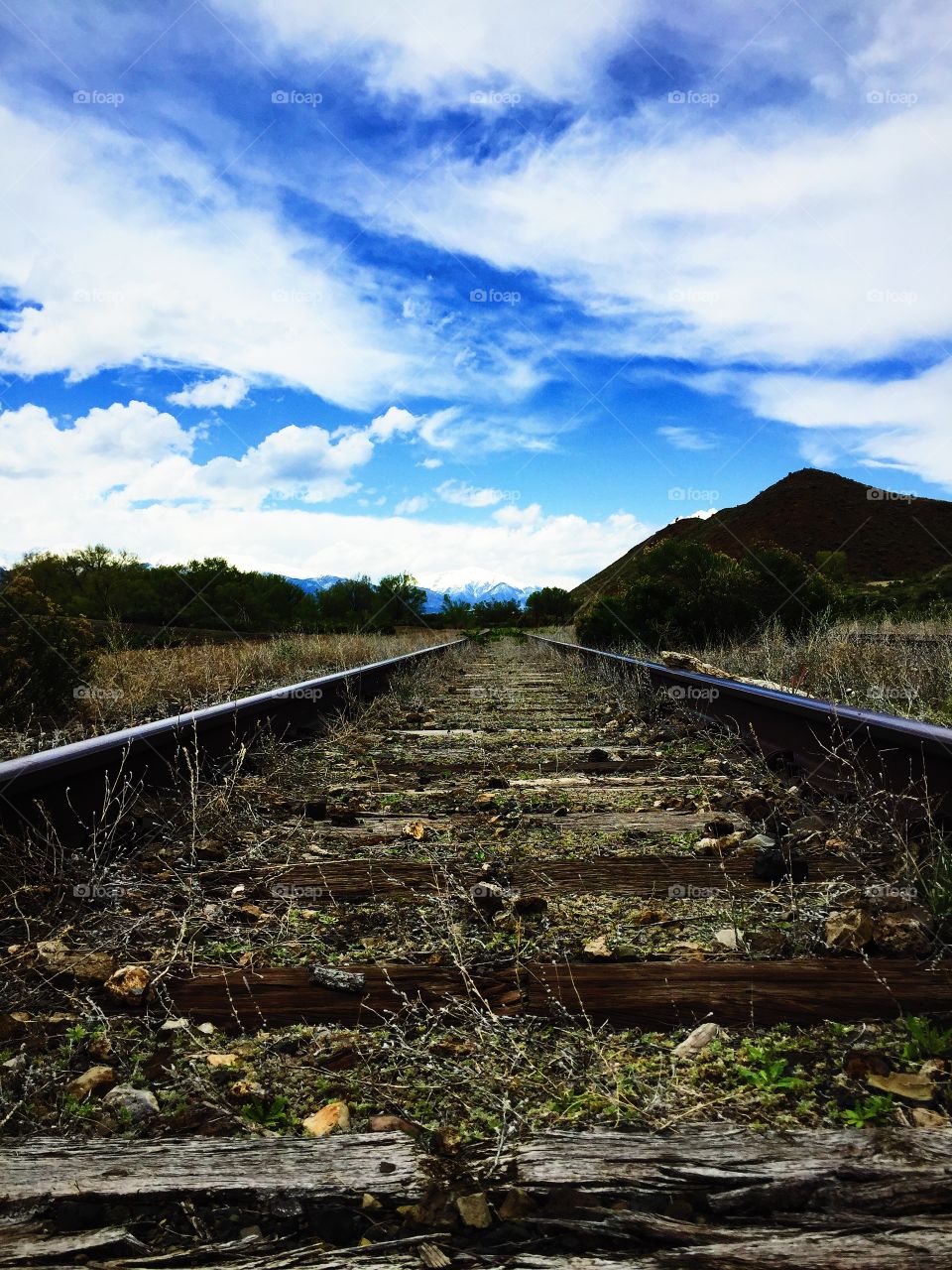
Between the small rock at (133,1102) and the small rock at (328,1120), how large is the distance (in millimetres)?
294

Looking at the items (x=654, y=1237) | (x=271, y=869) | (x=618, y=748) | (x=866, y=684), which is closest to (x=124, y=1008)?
(x=271, y=869)

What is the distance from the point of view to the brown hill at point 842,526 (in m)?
77.1

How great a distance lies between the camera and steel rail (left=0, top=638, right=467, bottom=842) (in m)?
2.67

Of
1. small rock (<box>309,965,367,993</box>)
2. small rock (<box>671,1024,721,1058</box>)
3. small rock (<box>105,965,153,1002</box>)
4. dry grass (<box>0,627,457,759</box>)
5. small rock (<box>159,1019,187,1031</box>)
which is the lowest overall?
small rock (<box>671,1024,721,1058</box>)

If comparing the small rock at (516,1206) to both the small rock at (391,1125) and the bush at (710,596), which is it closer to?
the small rock at (391,1125)

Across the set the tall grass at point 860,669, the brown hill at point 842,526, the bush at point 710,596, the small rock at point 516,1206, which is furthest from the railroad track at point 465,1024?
the brown hill at point 842,526

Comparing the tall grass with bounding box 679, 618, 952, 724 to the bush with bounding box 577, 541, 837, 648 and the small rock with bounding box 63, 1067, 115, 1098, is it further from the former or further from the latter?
the small rock with bounding box 63, 1067, 115, 1098

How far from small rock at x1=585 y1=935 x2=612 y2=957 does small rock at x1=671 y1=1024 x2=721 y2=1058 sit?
0.39 meters

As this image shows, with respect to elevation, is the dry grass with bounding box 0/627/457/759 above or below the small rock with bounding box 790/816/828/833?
above

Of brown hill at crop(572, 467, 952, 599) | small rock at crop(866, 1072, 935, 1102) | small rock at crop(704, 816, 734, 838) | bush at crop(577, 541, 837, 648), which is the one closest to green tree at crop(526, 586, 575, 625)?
brown hill at crop(572, 467, 952, 599)

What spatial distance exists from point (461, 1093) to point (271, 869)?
1.48 m

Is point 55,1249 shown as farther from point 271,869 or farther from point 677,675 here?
point 677,675

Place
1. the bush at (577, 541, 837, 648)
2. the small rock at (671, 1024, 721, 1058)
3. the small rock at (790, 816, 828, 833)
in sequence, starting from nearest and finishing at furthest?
the small rock at (671, 1024, 721, 1058), the small rock at (790, 816, 828, 833), the bush at (577, 541, 837, 648)

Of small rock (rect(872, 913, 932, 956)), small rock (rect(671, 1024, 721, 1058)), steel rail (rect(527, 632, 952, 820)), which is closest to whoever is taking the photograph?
small rock (rect(671, 1024, 721, 1058))
